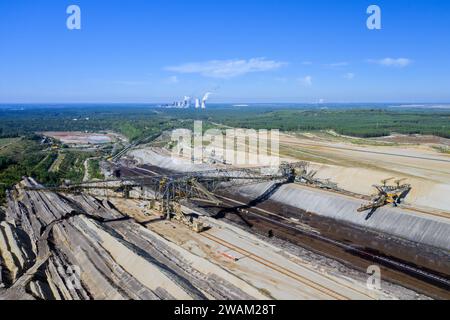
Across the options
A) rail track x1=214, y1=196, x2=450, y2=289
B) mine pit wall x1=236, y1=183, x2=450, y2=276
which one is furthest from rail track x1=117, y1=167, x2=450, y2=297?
mine pit wall x1=236, y1=183, x2=450, y2=276

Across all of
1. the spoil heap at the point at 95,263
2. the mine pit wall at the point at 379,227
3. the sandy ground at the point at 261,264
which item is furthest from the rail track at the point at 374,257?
the spoil heap at the point at 95,263

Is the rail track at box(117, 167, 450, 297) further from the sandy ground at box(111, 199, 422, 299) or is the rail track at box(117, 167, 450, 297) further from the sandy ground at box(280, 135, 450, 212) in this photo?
the sandy ground at box(280, 135, 450, 212)

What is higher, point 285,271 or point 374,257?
point 285,271

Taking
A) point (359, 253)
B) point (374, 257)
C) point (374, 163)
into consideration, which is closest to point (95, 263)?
point (359, 253)

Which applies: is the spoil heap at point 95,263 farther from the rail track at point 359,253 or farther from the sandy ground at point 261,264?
the rail track at point 359,253

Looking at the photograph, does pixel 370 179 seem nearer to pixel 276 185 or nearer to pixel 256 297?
pixel 276 185

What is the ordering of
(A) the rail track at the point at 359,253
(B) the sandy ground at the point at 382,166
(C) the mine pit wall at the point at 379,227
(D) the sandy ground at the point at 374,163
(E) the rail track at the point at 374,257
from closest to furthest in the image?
1. (A) the rail track at the point at 359,253
2. (E) the rail track at the point at 374,257
3. (C) the mine pit wall at the point at 379,227
4. (B) the sandy ground at the point at 382,166
5. (D) the sandy ground at the point at 374,163

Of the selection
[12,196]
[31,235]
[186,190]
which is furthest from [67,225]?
[12,196]

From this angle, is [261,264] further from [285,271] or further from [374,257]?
[374,257]
